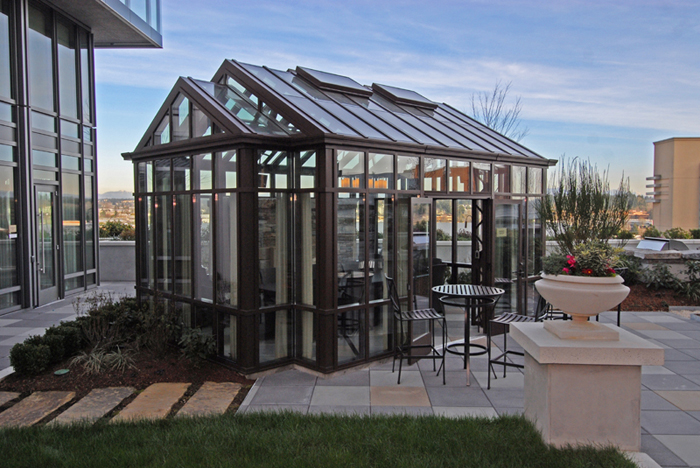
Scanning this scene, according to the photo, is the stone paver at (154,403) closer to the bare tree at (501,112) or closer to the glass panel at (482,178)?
the glass panel at (482,178)

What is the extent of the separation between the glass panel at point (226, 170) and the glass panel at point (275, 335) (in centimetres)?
153

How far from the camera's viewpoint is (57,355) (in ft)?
19.0

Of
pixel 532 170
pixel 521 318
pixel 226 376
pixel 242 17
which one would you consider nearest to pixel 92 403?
pixel 226 376

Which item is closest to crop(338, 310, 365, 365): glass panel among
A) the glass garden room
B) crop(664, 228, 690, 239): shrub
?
the glass garden room

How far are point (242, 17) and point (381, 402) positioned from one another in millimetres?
16624

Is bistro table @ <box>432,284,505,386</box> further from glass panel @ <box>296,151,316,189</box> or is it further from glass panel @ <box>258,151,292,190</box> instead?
glass panel @ <box>258,151,292,190</box>

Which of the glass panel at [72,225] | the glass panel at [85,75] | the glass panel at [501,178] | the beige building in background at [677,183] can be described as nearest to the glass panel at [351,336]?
the glass panel at [501,178]

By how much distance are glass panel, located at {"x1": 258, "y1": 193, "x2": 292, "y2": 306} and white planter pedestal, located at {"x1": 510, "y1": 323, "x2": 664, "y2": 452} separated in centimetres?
295

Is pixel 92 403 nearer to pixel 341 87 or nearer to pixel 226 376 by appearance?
pixel 226 376

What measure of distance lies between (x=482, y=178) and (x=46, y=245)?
29.4 feet

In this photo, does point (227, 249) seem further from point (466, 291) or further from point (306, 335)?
point (466, 291)

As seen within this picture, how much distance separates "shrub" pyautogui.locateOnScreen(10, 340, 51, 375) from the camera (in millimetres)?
5441

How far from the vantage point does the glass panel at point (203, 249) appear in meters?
5.92

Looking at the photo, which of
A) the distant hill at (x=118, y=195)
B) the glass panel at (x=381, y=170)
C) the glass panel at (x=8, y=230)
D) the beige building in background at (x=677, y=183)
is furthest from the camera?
the beige building in background at (x=677, y=183)
